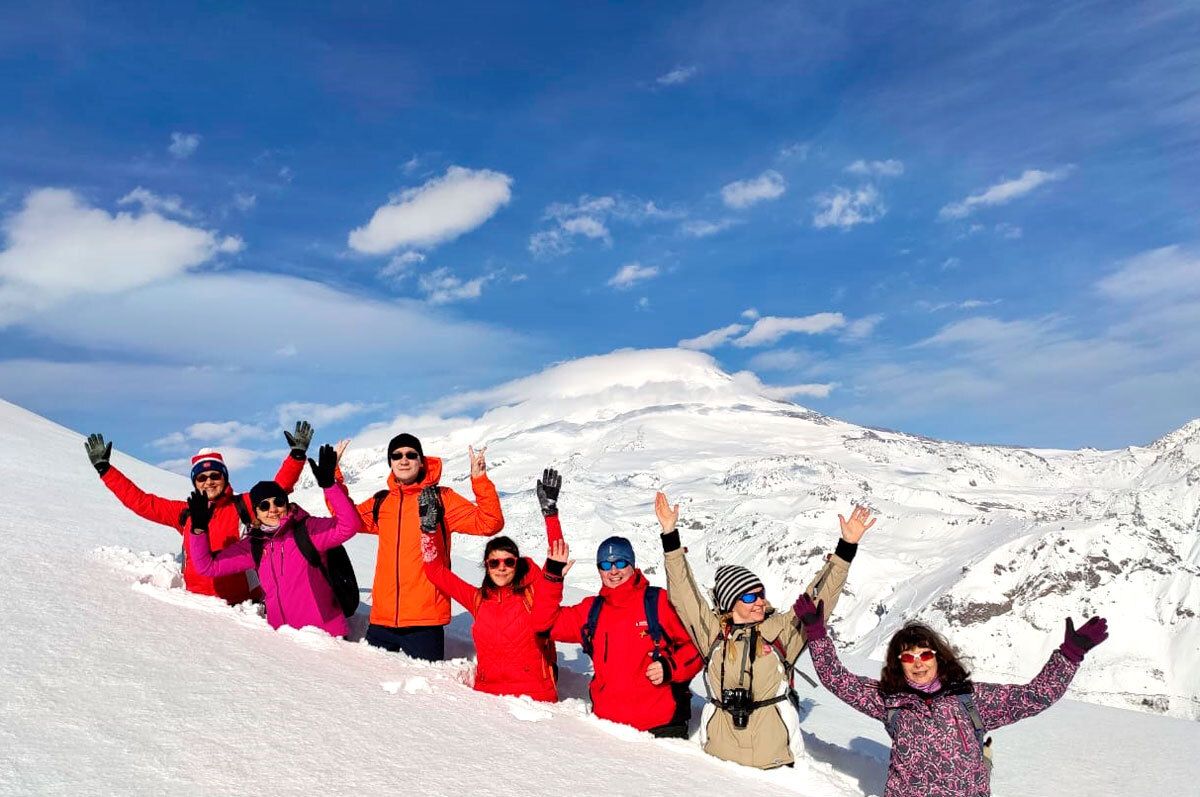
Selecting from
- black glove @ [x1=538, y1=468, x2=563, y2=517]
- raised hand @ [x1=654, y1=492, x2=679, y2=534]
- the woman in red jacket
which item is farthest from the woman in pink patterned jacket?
black glove @ [x1=538, y1=468, x2=563, y2=517]

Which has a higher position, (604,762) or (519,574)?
(519,574)

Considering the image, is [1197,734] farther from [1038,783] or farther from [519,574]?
[519,574]

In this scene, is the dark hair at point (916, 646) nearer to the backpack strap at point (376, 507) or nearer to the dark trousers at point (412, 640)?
the dark trousers at point (412, 640)

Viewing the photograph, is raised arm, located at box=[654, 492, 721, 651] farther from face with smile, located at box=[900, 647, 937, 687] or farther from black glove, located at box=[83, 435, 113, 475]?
Result: black glove, located at box=[83, 435, 113, 475]

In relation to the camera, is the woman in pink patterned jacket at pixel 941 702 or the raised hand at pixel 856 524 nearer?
the woman in pink patterned jacket at pixel 941 702

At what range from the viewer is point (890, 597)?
7224 inches

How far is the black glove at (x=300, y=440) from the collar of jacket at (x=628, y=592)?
117 inches

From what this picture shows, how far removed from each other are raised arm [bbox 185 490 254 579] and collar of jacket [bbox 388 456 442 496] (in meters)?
1.12

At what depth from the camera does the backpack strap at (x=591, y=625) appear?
5879mm

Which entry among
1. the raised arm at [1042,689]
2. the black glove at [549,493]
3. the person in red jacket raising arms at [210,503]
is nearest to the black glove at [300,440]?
the person in red jacket raising arms at [210,503]

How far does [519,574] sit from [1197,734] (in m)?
8.02

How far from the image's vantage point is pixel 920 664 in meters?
4.83

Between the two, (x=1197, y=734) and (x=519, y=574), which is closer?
(x=519, y=574)

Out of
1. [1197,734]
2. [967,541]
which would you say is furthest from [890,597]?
[1197,734]
